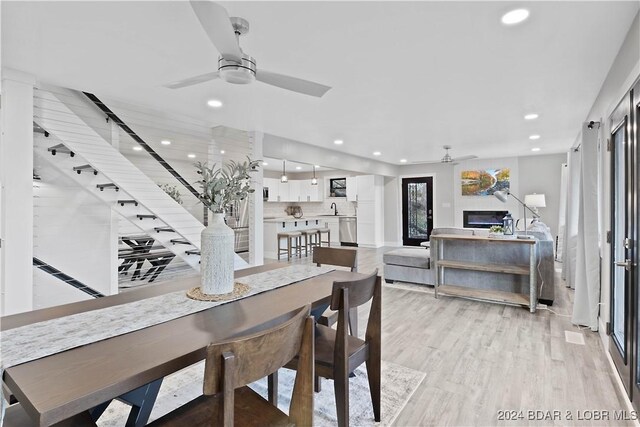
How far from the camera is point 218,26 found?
157 cm

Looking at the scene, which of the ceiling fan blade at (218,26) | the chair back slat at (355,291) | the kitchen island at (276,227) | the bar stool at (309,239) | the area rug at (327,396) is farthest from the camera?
the bar stool at (309,239)

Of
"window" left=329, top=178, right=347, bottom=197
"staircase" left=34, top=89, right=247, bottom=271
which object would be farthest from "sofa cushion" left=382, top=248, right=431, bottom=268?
"window" left=329, top=178, right=347, bottom=197

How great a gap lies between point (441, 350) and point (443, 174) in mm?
7101

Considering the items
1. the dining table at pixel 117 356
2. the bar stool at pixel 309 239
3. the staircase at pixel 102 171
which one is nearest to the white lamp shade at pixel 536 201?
the bar stool at pixel 309 239

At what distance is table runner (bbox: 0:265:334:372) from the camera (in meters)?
1.17

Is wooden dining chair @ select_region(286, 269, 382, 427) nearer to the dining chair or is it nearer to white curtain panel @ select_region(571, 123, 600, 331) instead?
the dining chair

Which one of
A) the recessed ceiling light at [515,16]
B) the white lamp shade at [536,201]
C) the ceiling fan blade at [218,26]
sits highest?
the recessed ceiling light at [515,16]

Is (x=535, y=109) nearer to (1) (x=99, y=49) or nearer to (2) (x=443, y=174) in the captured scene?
(1) (x=99, y=49)

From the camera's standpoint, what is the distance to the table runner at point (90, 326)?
1.17 metres

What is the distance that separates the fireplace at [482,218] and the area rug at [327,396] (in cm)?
700

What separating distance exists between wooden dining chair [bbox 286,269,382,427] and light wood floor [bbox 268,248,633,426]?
0.43 metres

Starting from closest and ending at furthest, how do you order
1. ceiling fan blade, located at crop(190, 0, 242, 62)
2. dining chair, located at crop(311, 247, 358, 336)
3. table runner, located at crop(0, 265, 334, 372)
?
1. table runner, located at crop(0, 265, 334, 372)
2. ceiling fan blade, located at crop(190, 0, 242, 62)
3. dining chair, located at crop(311, 247, 358, 336)

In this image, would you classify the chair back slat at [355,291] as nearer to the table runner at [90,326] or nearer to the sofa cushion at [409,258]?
the table runner at [90,326]

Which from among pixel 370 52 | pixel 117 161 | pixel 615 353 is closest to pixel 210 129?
pixel 117 161
